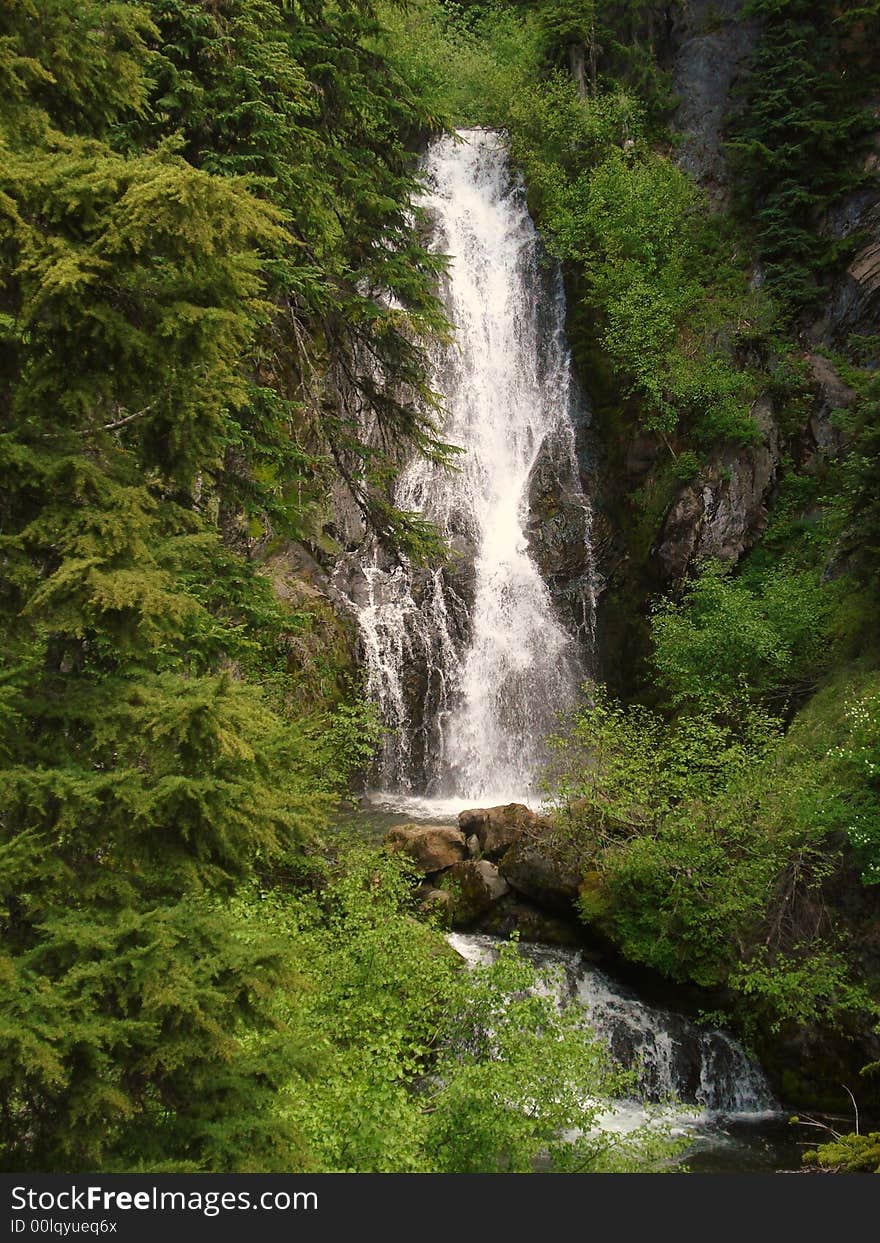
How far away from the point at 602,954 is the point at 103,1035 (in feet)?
29.9

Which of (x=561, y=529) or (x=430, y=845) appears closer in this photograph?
(x=430, y=845)

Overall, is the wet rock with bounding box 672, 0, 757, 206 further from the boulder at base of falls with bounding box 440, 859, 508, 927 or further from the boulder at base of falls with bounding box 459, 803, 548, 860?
the boulder at base of falls with bounding box 440, 859, 508, 927

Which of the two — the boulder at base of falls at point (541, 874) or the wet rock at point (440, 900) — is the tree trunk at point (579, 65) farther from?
the wet rock at point (440, 900)

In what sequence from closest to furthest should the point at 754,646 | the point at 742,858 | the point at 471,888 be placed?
the point at 742,858
the point at 471,888
the point at 754,646

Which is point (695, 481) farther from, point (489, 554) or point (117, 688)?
point (117, 688)

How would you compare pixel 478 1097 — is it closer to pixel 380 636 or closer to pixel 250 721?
pixel 250 721

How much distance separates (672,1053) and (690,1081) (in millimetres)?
332

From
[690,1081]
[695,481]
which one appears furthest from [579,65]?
[690,1081]

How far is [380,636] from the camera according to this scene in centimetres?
1720

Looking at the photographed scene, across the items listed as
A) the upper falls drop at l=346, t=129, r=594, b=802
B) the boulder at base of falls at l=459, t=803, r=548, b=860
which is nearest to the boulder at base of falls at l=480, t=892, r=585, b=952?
the boulder at base of falls at l=459, t=803, r=548, b=860

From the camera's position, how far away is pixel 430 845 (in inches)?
483

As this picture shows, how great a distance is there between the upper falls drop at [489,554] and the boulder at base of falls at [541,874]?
468 centimetres

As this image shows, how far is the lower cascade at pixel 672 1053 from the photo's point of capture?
30.9ft

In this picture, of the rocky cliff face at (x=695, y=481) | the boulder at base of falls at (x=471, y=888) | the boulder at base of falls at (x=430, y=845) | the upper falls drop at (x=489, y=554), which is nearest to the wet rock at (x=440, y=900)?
the boulder at base of falls at (x=471, y=888)
